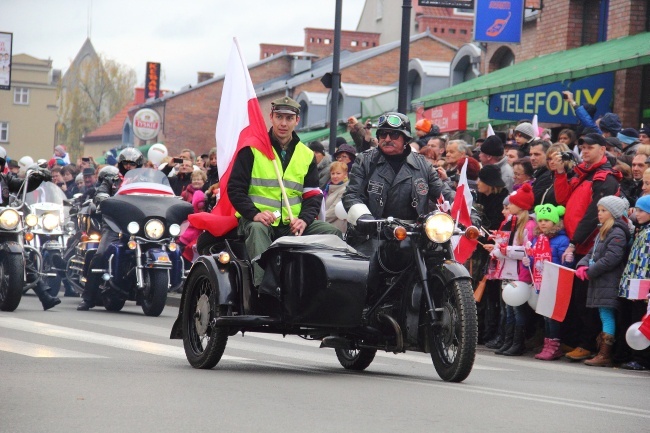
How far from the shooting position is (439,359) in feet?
30.5

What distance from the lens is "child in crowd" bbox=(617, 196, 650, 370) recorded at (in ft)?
39.6

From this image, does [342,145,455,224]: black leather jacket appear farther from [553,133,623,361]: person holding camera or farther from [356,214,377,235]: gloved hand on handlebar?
[553,133,623,361]: person holding camera

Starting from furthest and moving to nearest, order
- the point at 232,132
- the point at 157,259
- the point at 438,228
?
the point at 157,259 → the point at 232,132 → the point at 438,228

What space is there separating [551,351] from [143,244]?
562 cm

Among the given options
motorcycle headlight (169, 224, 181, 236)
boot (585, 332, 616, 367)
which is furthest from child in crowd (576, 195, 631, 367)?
motorcycle headlight (169, 224, 181, 236)

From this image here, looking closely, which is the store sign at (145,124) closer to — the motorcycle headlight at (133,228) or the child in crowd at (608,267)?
the motorcycle headlight at (133,228)

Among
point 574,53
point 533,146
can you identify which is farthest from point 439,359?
point 574,53

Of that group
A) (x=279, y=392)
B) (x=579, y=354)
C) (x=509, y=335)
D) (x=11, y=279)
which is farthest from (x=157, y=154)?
(x=279, y=392)

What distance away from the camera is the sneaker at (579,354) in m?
12.9

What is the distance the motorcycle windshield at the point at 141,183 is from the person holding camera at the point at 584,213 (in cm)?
558

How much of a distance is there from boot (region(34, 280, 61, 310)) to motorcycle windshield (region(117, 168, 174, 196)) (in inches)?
61.2

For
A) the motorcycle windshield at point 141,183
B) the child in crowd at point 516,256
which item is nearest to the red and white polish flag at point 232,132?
the child in crowd at point 516,256

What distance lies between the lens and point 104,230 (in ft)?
55.0

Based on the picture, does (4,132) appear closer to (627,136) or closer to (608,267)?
(627,136)
